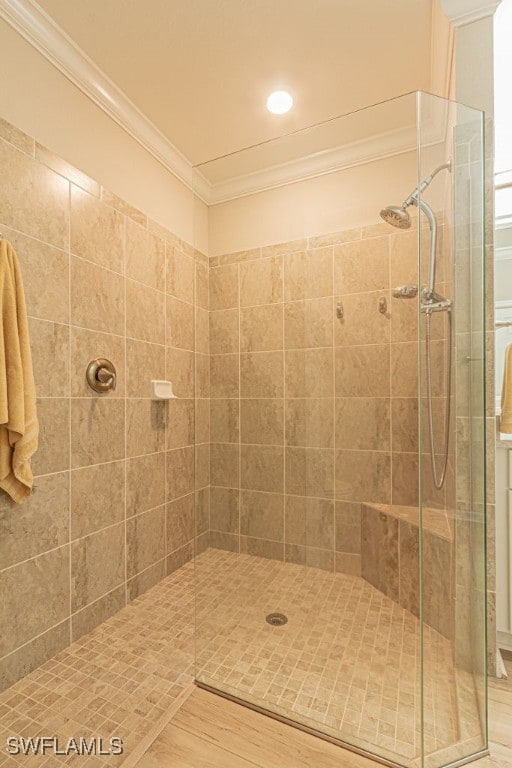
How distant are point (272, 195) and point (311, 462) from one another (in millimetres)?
1224

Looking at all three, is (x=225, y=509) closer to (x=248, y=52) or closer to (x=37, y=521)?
(x=37, y=521)

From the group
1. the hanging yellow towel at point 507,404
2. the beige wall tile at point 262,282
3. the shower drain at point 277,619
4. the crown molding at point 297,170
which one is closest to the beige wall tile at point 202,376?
the beige wall tile at point 262,282

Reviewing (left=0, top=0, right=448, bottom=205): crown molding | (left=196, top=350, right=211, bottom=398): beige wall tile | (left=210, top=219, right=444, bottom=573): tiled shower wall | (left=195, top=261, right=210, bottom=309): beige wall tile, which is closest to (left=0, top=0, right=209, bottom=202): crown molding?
(left=0, top=0, right=448, bottom=205): crown molding

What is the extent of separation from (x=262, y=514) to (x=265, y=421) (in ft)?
1.32

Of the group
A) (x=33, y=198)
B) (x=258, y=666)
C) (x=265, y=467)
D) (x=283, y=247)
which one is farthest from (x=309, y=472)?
(x=33, y=198)

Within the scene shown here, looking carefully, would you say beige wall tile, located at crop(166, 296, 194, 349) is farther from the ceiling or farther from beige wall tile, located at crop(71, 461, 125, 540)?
the ceiling

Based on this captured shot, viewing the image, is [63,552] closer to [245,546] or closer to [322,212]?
[245,546]

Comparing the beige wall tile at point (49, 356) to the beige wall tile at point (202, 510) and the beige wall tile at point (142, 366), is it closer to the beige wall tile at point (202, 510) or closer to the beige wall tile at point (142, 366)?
the beige wall tile at point (142, 366)

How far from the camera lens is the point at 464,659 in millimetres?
1226

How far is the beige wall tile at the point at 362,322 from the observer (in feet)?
4.76

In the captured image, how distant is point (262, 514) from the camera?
160 cm

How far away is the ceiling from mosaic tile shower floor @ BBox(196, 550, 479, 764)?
223cm

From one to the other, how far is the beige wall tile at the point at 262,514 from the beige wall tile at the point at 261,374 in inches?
17.1

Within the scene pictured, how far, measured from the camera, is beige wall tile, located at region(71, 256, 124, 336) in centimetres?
164
